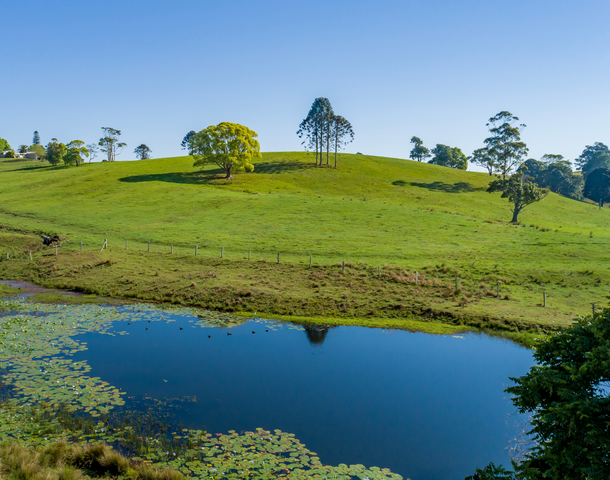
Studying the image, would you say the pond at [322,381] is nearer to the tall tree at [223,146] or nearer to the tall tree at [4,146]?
the tall tree at [223,146]

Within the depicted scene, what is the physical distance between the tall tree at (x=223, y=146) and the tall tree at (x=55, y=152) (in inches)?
2363

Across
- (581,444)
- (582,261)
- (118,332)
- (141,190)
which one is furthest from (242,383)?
(141,190)

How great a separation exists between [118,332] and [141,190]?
6506 cm

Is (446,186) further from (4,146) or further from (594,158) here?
(4,146)

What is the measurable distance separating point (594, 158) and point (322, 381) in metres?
184

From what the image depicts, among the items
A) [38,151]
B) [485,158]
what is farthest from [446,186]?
[38,151]

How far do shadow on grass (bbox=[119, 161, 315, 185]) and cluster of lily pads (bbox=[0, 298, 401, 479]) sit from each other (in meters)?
76.4

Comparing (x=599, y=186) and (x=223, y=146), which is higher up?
(x=223, y=146)

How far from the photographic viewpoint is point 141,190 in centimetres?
8556

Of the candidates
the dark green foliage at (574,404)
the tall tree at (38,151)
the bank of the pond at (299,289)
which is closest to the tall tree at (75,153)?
the tall tree at (38,151)

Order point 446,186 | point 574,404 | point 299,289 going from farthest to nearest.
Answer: point 446,186 → point 299,289 → point 574,404

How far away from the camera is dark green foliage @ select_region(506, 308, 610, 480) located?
8.63 m

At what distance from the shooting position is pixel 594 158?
16200 centimetres

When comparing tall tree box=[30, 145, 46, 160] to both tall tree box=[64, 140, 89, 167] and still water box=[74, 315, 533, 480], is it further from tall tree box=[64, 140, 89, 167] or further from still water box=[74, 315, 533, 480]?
still water box=[74, 315, 533, 480]
